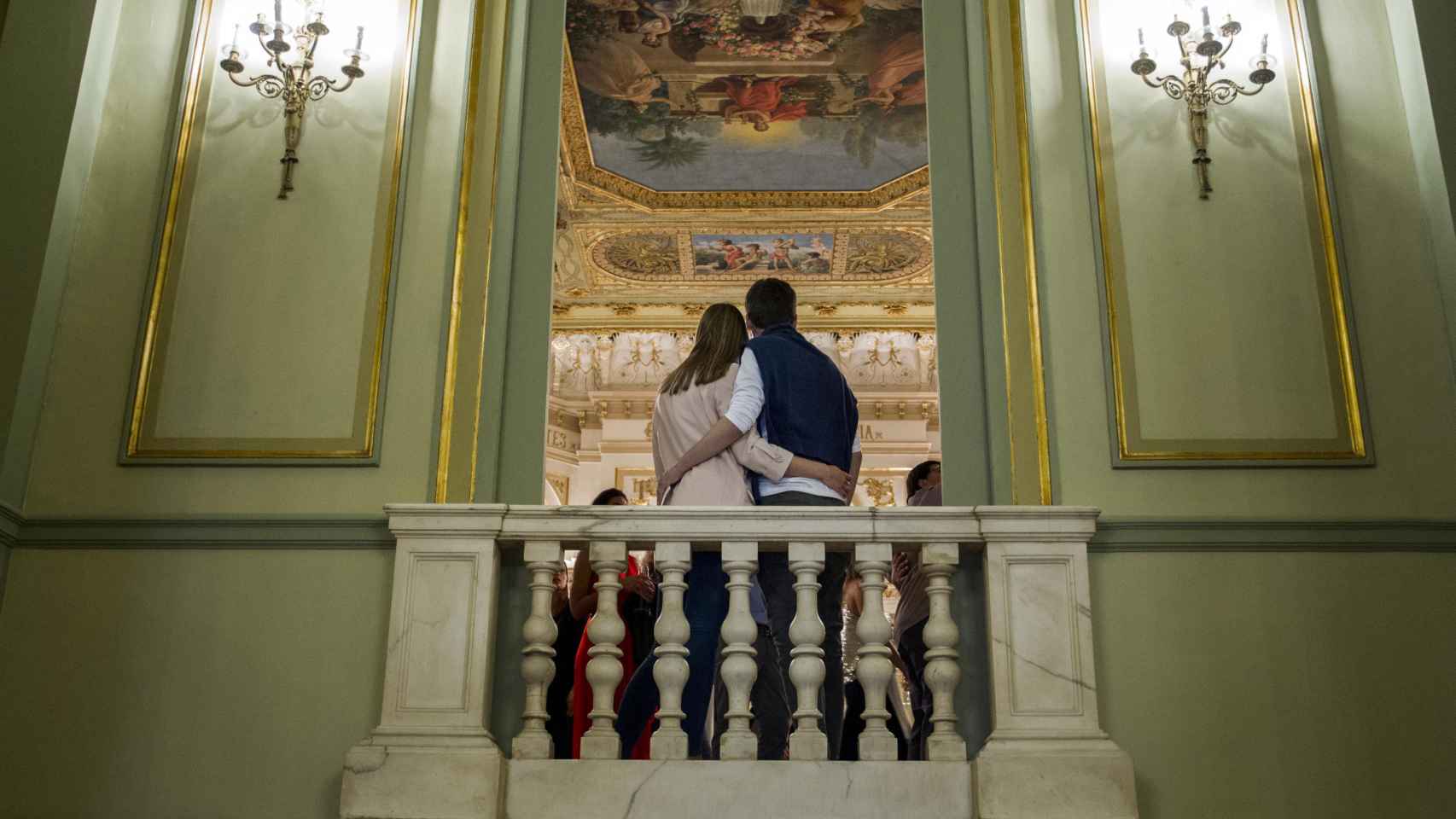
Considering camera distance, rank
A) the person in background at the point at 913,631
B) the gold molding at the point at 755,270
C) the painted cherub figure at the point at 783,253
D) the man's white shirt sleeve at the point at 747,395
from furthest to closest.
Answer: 1. the painted cherub figure at the point at 783,253
2. the gold molding at the point at 755,270
3. the person in background at the point at 913,631
4. the man's white shirt sleeve at the point at 747,395

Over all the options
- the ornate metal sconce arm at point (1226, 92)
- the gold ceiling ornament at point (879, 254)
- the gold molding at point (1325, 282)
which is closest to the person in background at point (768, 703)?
the gold molding at point (1325, 282)

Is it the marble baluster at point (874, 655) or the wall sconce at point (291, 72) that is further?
the wall sconce at point (291, 72)

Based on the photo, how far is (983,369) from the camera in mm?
→ 5016

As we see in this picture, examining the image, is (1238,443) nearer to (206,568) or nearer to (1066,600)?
(1066,600)

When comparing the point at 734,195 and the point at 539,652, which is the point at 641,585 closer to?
the point at 539,652

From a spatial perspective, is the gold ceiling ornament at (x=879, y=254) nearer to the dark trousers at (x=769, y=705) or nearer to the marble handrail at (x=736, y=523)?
the marble handrail at (x=736, y=523)

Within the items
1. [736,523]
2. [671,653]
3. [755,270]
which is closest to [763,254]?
[755,270]

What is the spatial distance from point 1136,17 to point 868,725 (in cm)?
305

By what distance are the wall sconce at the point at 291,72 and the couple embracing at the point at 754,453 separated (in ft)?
5.68

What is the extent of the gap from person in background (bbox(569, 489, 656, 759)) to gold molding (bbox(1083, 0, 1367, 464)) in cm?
190

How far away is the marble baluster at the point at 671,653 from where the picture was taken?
164 inches

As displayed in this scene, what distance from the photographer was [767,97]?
10.4 meters

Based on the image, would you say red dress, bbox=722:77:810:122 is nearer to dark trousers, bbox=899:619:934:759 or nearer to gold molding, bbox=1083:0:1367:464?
gold molding, bbox=1083:0:1367:464

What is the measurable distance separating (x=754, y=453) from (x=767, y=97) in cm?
626
